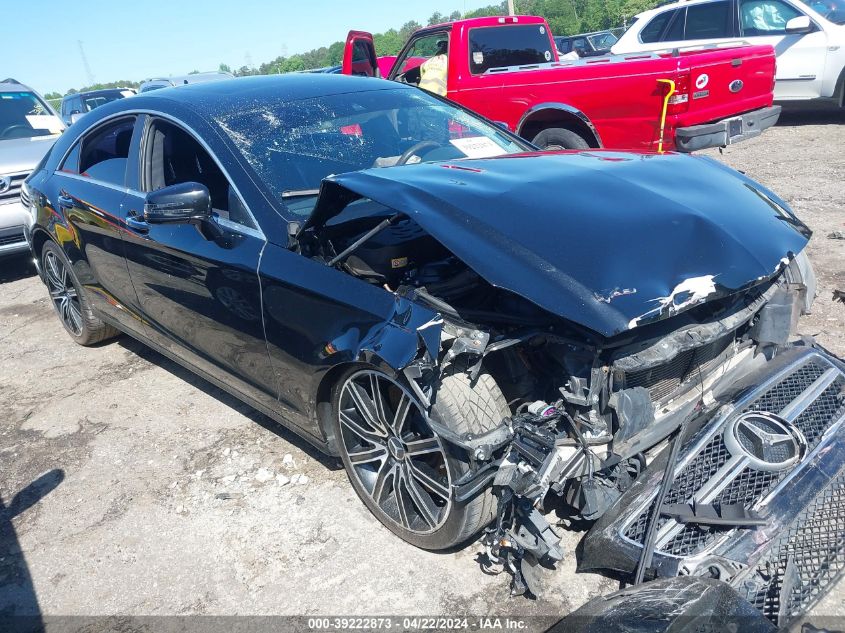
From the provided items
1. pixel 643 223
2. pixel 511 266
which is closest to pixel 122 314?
pixel 511 266

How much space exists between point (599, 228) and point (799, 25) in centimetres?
946

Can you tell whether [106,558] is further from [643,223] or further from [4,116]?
[4,116]

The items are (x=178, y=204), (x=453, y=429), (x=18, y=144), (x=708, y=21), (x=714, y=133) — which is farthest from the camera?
(x=708, y=21)

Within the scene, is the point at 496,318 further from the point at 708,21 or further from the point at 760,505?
the point at 708,21

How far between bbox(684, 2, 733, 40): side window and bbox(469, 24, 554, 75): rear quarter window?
291 cm

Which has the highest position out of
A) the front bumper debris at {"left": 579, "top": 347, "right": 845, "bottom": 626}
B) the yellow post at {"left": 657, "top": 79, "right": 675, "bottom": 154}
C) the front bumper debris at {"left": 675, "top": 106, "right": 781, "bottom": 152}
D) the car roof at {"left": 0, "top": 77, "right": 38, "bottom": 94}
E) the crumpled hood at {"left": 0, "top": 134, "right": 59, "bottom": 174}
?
the car roof at {"left": 0, "top": 77, "right": 38, "bottom": 94}

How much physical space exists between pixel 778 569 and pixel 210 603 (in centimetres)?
204

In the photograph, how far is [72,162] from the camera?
14.9 ft

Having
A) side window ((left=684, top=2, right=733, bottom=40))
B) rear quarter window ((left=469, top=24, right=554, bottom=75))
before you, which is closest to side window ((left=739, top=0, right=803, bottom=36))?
side window ((left=684, top=2, right=733, bottom=40))

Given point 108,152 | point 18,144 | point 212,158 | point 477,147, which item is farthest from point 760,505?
point 18,144

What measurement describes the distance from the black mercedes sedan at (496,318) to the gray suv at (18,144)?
301 centimetres

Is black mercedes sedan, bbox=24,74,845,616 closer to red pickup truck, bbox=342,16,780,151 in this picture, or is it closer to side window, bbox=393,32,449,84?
red pickup truck, bbox=342,16,780,151

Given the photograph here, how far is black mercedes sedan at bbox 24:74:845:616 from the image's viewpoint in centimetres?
233

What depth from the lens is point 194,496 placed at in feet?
11.0
